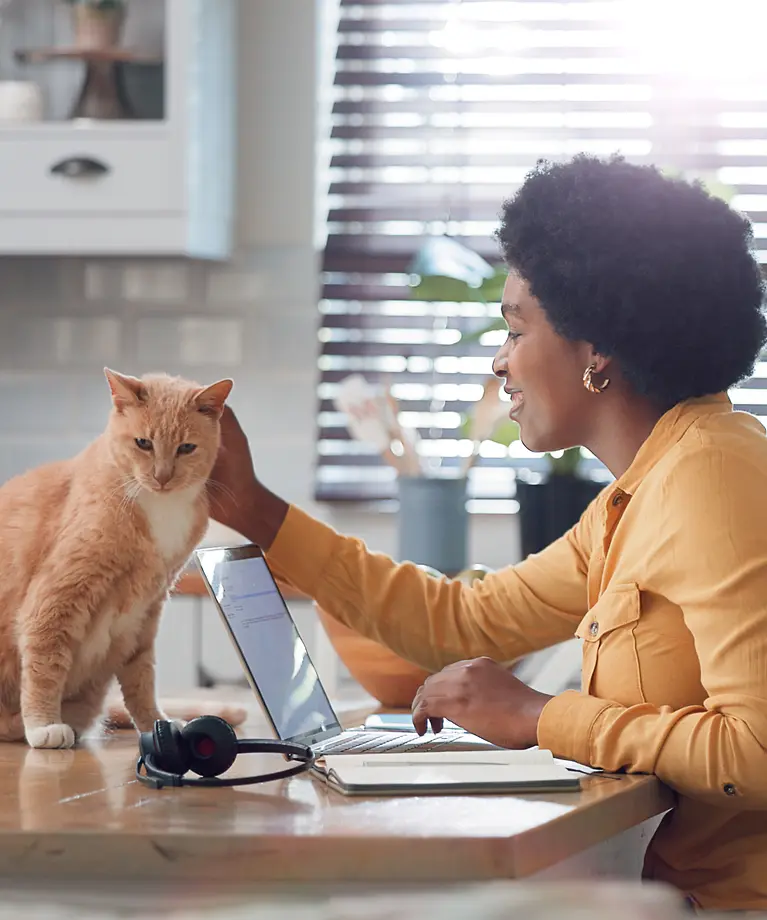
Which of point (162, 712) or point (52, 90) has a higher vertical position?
point (52, 90)

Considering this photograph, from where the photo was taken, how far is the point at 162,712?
1344mm

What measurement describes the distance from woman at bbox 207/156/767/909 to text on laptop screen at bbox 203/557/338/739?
12cm

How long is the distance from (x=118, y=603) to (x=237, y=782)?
290 millimetres

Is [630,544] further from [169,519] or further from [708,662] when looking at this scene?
[169,519]

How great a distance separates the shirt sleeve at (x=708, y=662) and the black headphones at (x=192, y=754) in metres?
0.27

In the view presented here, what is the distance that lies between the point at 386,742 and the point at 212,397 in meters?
0.39

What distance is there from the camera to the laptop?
1230 millimetres

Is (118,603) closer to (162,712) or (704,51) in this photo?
(162,712)

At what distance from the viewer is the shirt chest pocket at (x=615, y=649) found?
3.78 ft

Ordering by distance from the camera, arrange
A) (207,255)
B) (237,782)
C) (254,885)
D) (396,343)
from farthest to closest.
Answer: (396,343) < (207,255) < (237,782) < (254,885)

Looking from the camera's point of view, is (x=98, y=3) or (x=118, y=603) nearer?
(x=118, y=603)

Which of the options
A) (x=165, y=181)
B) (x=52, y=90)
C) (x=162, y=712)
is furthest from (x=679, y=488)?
(x=52, y=90)

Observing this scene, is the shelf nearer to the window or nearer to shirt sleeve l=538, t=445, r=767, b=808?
the window

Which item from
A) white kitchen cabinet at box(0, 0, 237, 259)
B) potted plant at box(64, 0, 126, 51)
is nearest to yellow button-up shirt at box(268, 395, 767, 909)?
white kitchen cabinet at box(0, 0, 237, 259)
